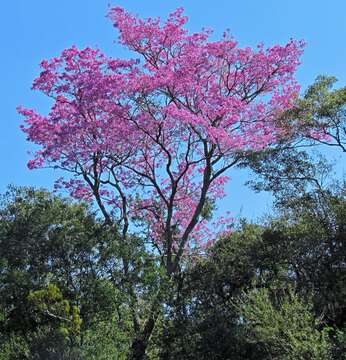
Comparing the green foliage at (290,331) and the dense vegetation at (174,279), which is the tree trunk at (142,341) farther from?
the green foliage at (290,331)

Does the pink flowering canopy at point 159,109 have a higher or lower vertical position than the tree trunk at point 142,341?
higher

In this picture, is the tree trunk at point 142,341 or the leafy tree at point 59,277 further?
the tree trunk at point 142,341

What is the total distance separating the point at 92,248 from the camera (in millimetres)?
10539

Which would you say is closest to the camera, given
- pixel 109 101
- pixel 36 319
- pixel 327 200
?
pixel 36 319

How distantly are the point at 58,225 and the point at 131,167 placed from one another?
8.25 feet

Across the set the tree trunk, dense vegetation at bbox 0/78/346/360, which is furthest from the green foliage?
the tree trunk

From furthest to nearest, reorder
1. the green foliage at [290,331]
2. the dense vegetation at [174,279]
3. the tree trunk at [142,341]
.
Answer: the tree trunk at [142,341]
the dense vegetation at [174,279]
the green foliage at [290,331]

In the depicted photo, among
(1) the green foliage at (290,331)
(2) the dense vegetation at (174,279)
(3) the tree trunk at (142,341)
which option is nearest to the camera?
(1) the green foliage at (290,331)

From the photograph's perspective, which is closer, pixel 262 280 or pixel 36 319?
pixel 36 319

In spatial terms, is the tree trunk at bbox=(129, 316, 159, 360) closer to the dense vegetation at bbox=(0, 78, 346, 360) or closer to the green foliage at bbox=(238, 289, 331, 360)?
the dense vegetation at bbox=(0, 78, 346, 360)

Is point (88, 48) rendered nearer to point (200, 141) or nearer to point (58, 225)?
point (200, 141)

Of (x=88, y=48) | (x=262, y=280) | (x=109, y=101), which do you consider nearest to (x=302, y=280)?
(x=262, y=280)

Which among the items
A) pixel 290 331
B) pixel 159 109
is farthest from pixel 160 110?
pixel 290 331

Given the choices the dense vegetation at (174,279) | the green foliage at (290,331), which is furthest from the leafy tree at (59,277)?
the green foliage at (290,331)
